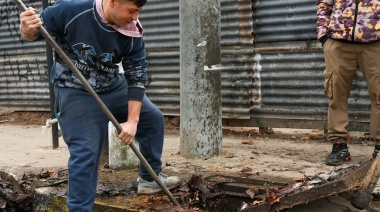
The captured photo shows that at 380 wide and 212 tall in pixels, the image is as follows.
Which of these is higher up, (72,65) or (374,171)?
(72,65)

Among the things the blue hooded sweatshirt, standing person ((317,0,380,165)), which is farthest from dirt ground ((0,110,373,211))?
the blue hooded sweatshirt

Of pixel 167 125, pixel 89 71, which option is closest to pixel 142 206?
pixel 89 71

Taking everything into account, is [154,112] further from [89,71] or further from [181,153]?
[181,153]

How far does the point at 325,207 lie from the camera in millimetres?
3900

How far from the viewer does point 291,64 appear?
6.78 metres

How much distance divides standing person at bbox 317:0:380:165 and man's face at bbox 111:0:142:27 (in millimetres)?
2335

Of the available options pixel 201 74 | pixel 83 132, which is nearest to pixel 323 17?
pixel 201 74

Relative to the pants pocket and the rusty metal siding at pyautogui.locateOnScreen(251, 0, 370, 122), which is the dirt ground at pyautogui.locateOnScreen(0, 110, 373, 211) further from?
the pants pocket

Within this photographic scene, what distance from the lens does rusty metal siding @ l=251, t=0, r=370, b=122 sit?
259 inches

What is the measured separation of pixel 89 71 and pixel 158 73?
4.28m

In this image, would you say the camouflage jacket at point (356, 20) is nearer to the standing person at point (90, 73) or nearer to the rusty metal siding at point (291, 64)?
the rusty metal siding at point (291, 64)

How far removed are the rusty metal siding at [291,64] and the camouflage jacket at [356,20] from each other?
4.92ft

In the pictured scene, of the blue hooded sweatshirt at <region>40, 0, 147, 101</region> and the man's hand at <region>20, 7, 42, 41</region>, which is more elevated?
the man's hand at <region>20, 7, 42, 41</region>

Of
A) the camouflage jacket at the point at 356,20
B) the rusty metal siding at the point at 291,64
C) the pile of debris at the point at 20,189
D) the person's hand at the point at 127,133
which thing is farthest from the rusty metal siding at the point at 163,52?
the person's hand at the point at 127,133
